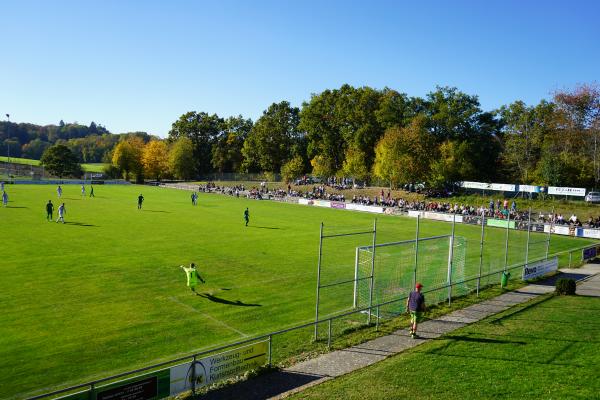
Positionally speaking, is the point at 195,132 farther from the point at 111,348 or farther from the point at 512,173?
the point at 111,348

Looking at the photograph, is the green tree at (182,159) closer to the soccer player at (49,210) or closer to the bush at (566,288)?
the soccer player at (49,210)

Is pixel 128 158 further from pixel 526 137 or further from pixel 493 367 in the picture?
pixel 493 367

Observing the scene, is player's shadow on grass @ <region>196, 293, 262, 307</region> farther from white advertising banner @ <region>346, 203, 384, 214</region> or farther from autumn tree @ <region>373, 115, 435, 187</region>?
autumn tree @ <region>373, 115, 435, 187</region>

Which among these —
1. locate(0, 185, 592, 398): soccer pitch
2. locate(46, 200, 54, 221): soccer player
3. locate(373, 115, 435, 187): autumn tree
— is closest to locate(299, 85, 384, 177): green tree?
locate(373, 115, 435, 187): autumn tree

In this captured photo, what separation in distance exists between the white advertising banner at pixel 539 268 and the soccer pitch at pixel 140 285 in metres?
3.11

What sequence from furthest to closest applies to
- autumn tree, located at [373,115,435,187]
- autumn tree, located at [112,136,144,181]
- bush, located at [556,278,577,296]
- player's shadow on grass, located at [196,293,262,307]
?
autumn tree, located at [112,136,144,181] → autumn tree, located at [373,115,435,187] → bush, located at [556,278,577,296] → player's shadow on grass, located at [196,293,262,307]

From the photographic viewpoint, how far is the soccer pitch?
1319 centimetres

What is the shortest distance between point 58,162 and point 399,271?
111 m

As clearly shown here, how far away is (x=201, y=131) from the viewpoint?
122250mm

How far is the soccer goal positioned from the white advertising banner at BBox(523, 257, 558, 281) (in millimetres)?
3198

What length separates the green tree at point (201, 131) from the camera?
121500 mm

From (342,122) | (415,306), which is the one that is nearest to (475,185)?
(342,122)

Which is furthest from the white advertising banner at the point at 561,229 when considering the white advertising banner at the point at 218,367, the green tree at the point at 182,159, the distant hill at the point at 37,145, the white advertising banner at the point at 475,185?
the distant hill at the point at 37,145

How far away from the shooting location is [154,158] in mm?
112312
